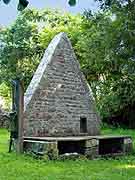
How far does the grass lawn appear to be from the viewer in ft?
32.7

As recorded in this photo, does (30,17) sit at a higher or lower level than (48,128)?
higher

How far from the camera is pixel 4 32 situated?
35469 millimetres

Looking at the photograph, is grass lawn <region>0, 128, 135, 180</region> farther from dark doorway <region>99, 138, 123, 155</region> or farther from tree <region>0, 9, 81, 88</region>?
tree <region>0, 9, 81, 88</region>

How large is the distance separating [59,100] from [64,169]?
529cm

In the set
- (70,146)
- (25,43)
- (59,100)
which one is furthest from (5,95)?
(70,146)

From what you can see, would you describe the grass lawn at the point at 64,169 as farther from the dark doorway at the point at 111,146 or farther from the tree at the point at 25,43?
the tree at the point at 25,43

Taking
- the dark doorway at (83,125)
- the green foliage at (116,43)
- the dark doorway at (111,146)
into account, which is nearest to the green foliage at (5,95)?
the green foliage at (116,43)

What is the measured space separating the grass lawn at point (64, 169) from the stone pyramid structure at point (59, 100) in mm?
1977

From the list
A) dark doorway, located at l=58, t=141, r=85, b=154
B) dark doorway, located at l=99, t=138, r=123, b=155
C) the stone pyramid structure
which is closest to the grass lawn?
dark doorway, located at l=58, t=141, r=85, b=154

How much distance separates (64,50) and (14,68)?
17.6 meters

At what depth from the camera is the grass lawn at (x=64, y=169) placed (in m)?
9.95

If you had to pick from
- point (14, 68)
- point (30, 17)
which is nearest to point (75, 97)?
point (14, 68)

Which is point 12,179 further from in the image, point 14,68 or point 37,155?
point 14,68

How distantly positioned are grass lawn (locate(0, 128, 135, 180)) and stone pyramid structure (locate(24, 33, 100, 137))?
198 cm
